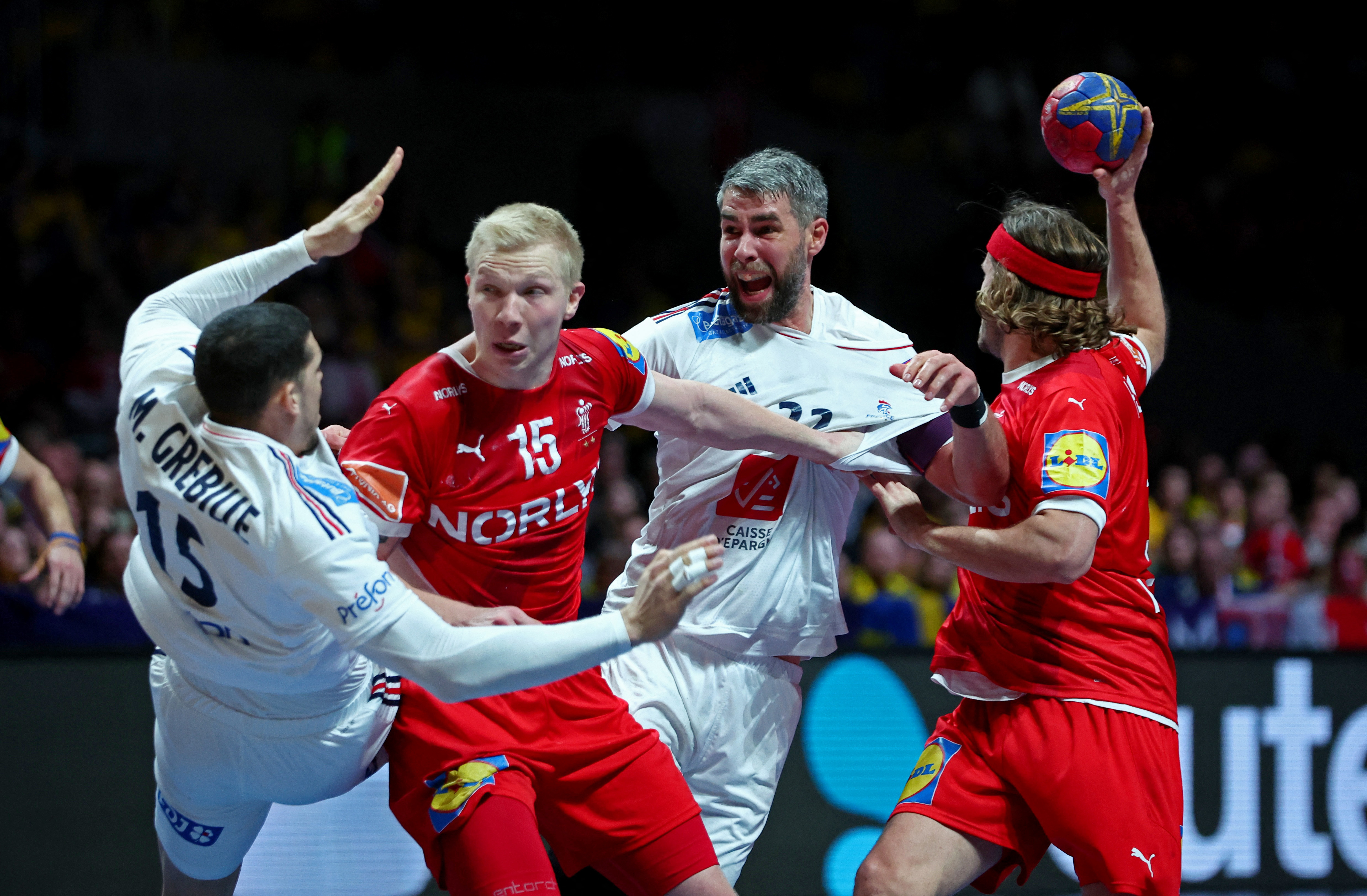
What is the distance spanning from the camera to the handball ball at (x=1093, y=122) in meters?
4.11

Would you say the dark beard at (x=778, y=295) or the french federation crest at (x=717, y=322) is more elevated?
the dark beard at (x=778, y=295)

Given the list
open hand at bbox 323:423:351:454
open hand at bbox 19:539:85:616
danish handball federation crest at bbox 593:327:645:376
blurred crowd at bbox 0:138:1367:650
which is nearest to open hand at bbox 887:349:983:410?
danish handball federation crest at bbox 593:327:645:376

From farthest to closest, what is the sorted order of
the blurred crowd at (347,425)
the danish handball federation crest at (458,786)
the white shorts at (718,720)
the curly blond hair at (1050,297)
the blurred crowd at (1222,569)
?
the blurred crowd at (1222,569)
the blurred crowd at (347,425)
the white shorts at (718,720)
the curly blond hair at (1050,297)
the danish handball federation crest at (458,786)

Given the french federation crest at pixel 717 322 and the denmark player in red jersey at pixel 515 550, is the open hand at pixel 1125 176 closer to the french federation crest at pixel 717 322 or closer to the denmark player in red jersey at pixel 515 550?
the french federation crest at pixel 717 322

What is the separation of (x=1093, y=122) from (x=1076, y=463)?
1.23 metres

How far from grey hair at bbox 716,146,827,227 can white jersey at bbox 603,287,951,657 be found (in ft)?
1.16

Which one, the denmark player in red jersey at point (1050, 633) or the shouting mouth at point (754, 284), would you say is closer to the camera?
the denmark player in red jersey at point (1050, 633)

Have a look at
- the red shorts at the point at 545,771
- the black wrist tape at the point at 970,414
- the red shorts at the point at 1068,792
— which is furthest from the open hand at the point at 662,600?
the red shorts at the point at 1068,792

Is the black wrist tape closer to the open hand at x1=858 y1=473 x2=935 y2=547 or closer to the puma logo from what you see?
the open hand at x1=858 y1=473 x2=935 y2=547

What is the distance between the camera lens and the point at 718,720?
160 inches

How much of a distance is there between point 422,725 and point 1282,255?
12910 mm

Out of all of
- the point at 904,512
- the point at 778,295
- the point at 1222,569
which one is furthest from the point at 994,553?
the point at 1222,569

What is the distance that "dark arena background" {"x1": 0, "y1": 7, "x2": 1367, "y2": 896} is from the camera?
6.18 metres

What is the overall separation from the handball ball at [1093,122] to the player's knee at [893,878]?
2.16 meters
